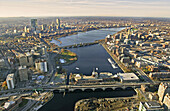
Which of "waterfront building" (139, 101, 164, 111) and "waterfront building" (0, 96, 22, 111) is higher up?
"waterfront building" (139, 101, 164, 111)

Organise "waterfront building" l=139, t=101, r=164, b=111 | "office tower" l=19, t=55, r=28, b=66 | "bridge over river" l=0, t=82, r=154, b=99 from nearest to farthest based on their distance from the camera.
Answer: "waterfront building" l=139, t=101, r=164, b=111 < "bridge over river" l=0, t=82, r=154, b=99 < "office tower" l=19, t=55, r=28, b=66

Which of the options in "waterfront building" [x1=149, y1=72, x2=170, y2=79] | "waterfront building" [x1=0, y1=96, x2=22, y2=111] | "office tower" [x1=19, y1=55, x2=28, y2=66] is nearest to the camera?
"waterfront building" [x1=0, y1=96, x2=22, y2=111]

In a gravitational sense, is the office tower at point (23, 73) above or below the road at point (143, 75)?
above

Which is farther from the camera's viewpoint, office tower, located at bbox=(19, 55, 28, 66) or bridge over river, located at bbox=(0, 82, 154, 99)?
office tower, located at bbox=(19, 55, 28, 66)

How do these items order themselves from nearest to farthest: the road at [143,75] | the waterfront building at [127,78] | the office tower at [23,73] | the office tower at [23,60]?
1. the office tower at [23,73]
2. the waterfront building at [127,78]
3. the road at [143,75]
4. the office tower at [23,60]

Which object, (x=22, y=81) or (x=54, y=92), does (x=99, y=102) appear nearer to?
(x=54, y=92)

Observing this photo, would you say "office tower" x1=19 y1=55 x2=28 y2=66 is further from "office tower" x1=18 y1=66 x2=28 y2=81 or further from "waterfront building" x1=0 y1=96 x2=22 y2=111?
"waterfront building" x1=0 y1=96 x2=22 y2=111

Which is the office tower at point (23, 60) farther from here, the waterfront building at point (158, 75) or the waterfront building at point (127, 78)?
the waterfront building at point (158, 75)

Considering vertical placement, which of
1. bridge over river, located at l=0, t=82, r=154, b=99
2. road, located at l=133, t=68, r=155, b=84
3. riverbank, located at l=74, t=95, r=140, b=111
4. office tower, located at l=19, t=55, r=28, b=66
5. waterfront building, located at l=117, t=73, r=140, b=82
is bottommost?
riverbank, located at l=74, t=95, r=140, b=111

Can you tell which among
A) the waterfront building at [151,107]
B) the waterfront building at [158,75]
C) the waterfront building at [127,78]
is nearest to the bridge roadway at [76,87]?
the waterfront building at [127,78]

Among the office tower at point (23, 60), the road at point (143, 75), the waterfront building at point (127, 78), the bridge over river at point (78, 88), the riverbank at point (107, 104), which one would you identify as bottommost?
the riverbank at point (107, 104)

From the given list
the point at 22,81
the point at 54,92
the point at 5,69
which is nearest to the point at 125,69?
the point at 54,92

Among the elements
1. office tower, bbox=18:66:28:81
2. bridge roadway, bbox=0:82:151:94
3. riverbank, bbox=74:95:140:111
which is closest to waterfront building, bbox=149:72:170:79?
bridge roadway, bbox=0:82:151:94
